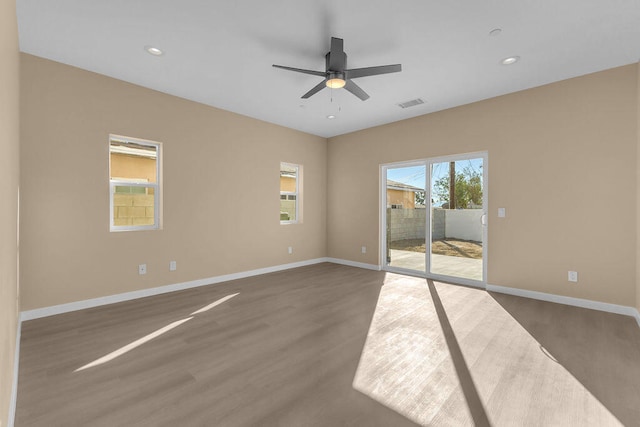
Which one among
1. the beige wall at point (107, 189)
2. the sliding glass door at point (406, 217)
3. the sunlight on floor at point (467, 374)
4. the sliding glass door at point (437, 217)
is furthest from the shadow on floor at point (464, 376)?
the beige wall at point (107, 189)

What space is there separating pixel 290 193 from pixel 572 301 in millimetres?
4815

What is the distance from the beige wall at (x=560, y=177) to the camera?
3287mm

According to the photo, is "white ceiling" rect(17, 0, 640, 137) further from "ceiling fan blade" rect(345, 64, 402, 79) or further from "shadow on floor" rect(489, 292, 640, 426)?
"shadow on floor" rect(489, 292, 640, 426)

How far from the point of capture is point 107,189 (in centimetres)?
355

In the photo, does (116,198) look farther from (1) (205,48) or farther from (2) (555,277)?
(2) (555,277)

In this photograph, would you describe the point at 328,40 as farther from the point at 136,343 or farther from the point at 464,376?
the point at 136,343

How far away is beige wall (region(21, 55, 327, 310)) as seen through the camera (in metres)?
3.11

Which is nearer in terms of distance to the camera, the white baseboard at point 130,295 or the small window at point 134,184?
the white baseboard at point 130,295

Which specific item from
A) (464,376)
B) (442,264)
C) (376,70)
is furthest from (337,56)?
(442,264)

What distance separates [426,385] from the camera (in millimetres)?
1945

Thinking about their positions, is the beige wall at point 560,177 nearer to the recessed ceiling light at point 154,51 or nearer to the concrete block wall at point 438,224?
the concrete block wall at point 438,224

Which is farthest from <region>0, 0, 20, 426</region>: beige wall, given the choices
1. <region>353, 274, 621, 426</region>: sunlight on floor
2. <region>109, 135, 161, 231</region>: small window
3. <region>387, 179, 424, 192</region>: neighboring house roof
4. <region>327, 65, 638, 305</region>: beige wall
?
<region>387, 179, 424, 192</region>: neighboring house roof

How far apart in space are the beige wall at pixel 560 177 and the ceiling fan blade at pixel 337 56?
2.67 m

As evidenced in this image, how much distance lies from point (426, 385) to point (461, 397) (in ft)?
0.72
